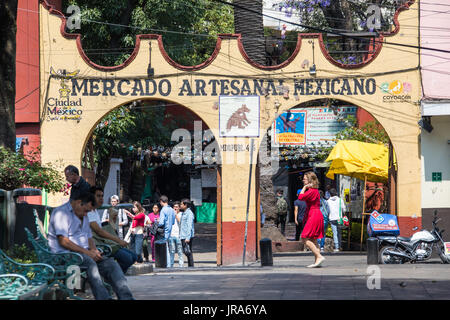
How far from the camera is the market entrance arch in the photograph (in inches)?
786

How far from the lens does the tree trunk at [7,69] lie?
12867 millimetres

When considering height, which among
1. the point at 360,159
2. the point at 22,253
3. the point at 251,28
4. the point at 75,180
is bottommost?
the point at 22,253

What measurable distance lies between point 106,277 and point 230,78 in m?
12.0

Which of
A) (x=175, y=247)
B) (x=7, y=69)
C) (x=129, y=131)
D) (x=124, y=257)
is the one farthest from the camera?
(x=129, y=131)

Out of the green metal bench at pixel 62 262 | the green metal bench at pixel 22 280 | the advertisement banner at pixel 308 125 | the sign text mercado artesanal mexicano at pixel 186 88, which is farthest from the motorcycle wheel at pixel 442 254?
the advertisement banner at pixel 308 125

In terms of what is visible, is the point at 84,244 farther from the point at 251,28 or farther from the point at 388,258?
the point at 251,28

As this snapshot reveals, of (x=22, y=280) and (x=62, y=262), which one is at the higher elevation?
(x=62, y=262)

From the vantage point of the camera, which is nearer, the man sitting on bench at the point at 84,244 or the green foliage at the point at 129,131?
the man sitting on bench at the point at 84,244

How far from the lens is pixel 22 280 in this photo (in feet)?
27.6

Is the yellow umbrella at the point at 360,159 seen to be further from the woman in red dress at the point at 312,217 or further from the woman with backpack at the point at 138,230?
the woman in red dress at the point at 312,217

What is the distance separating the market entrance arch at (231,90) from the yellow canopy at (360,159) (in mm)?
1368

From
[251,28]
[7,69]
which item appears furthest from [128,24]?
[7,69]

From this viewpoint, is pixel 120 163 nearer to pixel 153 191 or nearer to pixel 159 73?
pixel 153 191

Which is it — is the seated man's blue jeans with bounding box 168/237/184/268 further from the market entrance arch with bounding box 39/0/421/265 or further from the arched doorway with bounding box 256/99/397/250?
the arched doorway with bounding box 256/99/397/250
